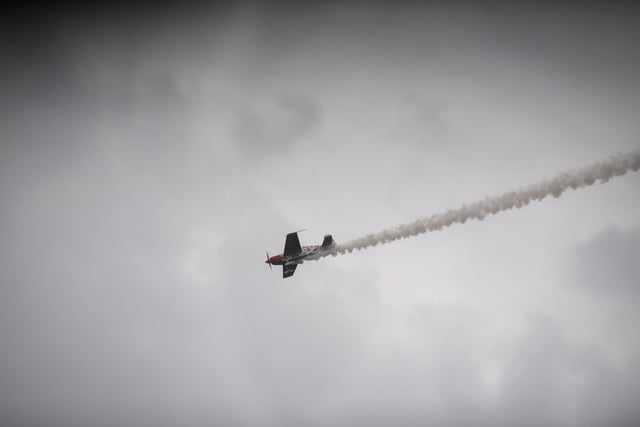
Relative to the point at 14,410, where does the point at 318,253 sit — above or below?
above

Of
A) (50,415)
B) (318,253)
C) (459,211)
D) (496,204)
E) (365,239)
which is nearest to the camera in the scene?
(496,204)

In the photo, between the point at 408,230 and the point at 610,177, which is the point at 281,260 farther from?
the point at 610,177

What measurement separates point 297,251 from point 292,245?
1.07 metres

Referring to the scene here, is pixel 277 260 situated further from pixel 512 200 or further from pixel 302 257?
pixel 512 200

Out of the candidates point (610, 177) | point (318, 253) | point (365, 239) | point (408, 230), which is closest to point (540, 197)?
point (610, 177)

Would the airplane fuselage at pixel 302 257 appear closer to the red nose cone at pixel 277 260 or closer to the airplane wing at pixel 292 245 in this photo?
the red nose cone at pixel 277 260

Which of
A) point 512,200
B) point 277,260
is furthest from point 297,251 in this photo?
point 512,200

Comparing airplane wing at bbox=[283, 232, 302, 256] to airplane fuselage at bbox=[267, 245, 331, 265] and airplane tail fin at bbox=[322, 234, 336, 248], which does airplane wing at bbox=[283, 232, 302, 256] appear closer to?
airplane fuselage at bbox=[267, 245, 331, 265]

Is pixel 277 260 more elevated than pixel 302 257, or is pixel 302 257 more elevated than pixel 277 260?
pixel 277 260

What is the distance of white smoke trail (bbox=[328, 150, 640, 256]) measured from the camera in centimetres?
2958

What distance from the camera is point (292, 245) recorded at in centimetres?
5219

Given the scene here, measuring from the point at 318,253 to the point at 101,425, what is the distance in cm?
20348

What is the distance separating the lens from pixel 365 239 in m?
48.1

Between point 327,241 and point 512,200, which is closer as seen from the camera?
point 512,200
